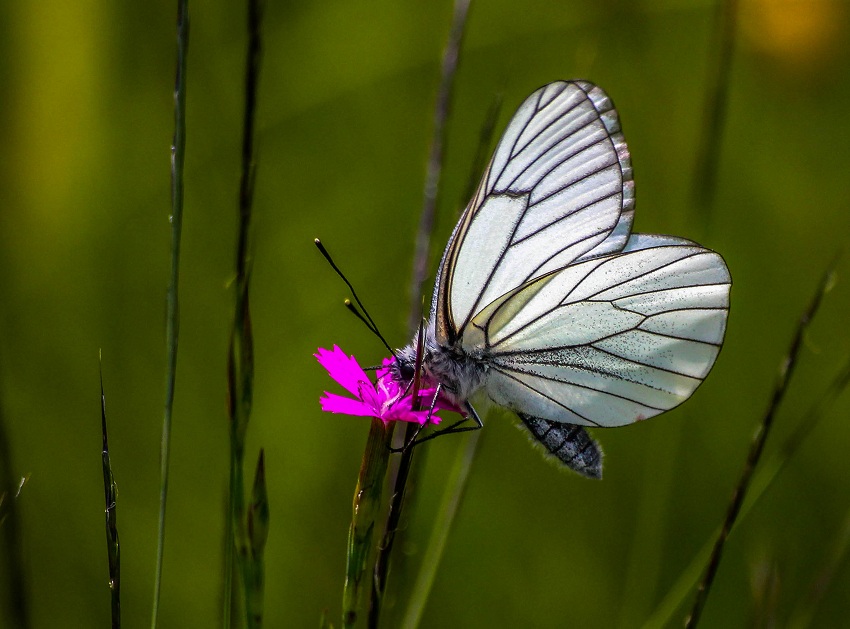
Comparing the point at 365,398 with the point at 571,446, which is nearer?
the point at 365,398

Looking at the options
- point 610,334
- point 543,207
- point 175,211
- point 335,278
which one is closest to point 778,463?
point 610,334

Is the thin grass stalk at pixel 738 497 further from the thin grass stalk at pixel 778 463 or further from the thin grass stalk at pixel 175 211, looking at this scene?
the thin grass stalk at pixel 175 211

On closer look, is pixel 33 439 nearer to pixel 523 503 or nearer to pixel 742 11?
pixel 523 503

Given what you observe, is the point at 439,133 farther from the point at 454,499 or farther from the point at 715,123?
the point at 454,499

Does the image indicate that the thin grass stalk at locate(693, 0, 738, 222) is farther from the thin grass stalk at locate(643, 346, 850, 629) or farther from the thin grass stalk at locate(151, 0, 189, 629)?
the thin grass stalk at locate(151, 0, 189, 629)

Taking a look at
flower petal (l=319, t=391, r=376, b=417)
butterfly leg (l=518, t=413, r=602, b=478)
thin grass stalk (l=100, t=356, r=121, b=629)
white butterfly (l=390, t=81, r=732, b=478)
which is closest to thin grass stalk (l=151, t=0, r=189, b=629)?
thin grass stalk (l=100, t=356, r=121, b=629)

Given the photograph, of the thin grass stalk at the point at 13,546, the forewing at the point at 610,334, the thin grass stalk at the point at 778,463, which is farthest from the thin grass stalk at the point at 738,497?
the thin grass stalk at the point at 13,546
